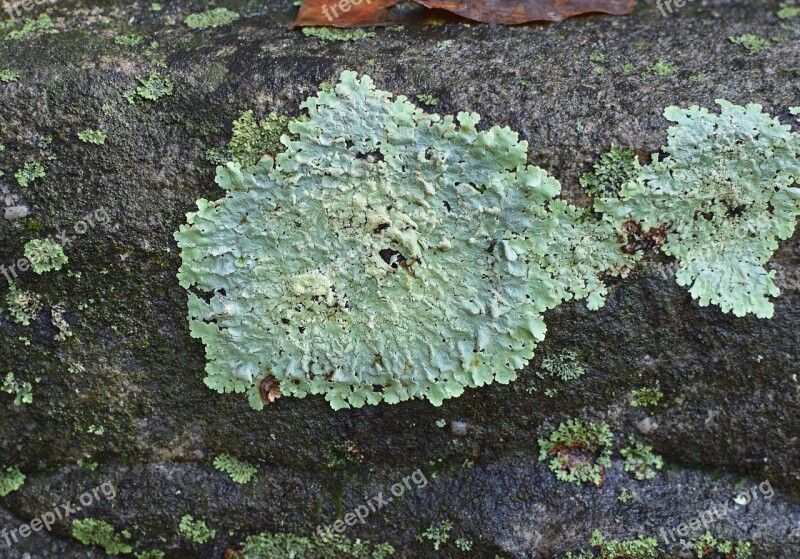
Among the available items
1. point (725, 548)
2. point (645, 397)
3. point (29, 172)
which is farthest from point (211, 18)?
point (725, 548)

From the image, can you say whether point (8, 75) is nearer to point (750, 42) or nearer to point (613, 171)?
point (613, 171)

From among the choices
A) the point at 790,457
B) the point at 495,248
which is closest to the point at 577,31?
the point at 495,248

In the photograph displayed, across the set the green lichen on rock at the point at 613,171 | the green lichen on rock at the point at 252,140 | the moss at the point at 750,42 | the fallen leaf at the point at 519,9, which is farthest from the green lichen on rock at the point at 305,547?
the moss at the point at 750,42

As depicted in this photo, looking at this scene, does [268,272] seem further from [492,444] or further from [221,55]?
[492,444]

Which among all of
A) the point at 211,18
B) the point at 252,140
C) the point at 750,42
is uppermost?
the point at 211,18

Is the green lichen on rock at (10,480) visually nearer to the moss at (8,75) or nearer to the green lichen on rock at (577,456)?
the moss at (8,75)

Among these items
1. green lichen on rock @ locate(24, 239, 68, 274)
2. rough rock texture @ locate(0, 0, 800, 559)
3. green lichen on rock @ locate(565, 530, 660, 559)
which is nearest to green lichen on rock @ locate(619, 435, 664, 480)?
rough rock texture @ locate(0, 0, 800, 559)
